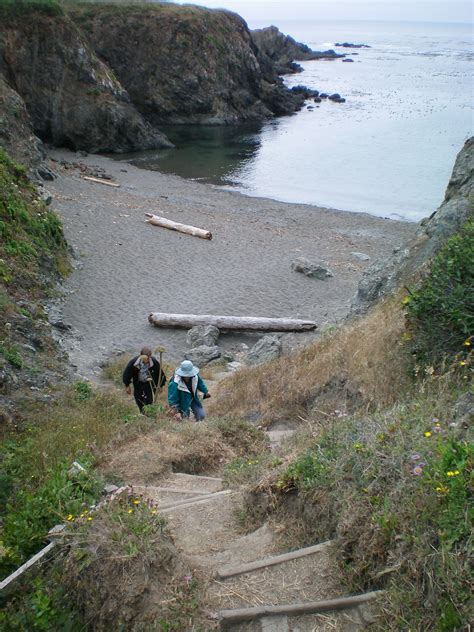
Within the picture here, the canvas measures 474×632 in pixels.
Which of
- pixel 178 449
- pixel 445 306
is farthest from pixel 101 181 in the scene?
pixel 445 306

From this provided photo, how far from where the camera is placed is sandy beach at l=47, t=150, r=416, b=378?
19.0 metres

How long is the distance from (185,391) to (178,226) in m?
17.8

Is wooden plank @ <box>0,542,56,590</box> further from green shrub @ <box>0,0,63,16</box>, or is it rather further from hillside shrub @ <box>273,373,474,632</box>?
green shrub @ <box>0,0,63,16</box>

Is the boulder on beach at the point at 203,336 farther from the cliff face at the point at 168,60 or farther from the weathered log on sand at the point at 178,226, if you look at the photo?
the cliff face at the point at 168,60

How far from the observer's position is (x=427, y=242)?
13.8 meters

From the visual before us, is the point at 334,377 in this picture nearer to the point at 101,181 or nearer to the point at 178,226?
the point at 178,226

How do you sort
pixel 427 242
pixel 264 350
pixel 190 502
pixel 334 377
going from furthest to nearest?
pixel 264 350 → pixel 427 242 → pixel 334 377 → pixel 190 502

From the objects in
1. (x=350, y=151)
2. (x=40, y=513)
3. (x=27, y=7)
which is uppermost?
(x=27, y=7)

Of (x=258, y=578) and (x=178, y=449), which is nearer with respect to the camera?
(x=258, y=578)

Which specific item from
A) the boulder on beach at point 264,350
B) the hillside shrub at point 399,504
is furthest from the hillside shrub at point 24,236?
the hillside shrub at point 399,504

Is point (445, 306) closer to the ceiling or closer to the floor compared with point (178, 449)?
closer to the ceiling

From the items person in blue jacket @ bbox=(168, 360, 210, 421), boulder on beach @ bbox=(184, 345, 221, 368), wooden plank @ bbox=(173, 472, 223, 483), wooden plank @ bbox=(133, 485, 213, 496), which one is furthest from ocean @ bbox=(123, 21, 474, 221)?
wooden plank @ bbox=(133, 485, 213, 496)

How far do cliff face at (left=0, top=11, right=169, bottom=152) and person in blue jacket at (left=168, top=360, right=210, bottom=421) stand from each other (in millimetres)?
37980

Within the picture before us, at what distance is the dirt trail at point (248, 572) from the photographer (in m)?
4.73
